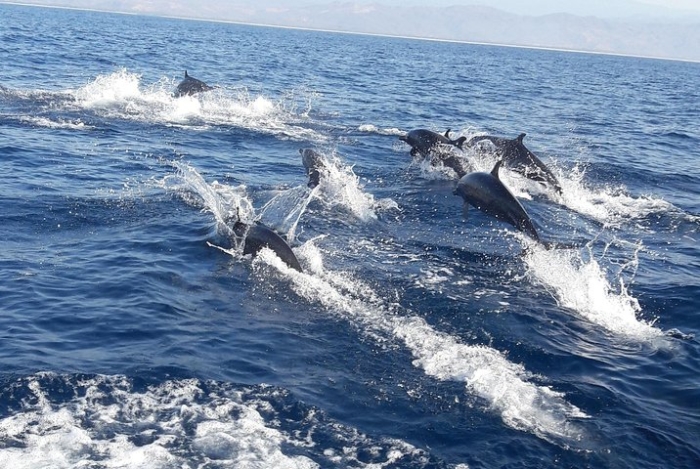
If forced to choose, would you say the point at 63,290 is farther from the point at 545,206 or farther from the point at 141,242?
the point at 545,206

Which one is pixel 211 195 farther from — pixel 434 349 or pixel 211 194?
pixel 434 349

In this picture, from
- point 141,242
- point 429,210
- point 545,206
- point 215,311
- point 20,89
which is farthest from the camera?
point 20,89

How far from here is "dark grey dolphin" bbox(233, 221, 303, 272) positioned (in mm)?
14516

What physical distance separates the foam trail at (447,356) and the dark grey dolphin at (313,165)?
18.5ft

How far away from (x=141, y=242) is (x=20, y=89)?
20.4 meters

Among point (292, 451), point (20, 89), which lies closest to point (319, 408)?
point (292, 451)

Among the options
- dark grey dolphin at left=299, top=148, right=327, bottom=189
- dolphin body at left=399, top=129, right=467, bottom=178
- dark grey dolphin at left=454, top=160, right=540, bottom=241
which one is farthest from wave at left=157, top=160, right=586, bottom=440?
dolphin body at left=399, top=129, right=467, bottom=178

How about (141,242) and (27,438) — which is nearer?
(27,438)

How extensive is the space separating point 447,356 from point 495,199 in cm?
648

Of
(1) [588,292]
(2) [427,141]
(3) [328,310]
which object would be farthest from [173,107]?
(1) [588,292]

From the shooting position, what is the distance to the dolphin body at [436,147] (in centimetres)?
2277

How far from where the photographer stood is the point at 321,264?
14836 mm

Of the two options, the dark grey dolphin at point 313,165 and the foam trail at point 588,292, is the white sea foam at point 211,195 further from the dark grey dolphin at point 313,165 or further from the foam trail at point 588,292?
the foam trail at point 588,292

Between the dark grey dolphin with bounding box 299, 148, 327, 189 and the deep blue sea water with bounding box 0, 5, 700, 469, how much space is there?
1.30 ft
